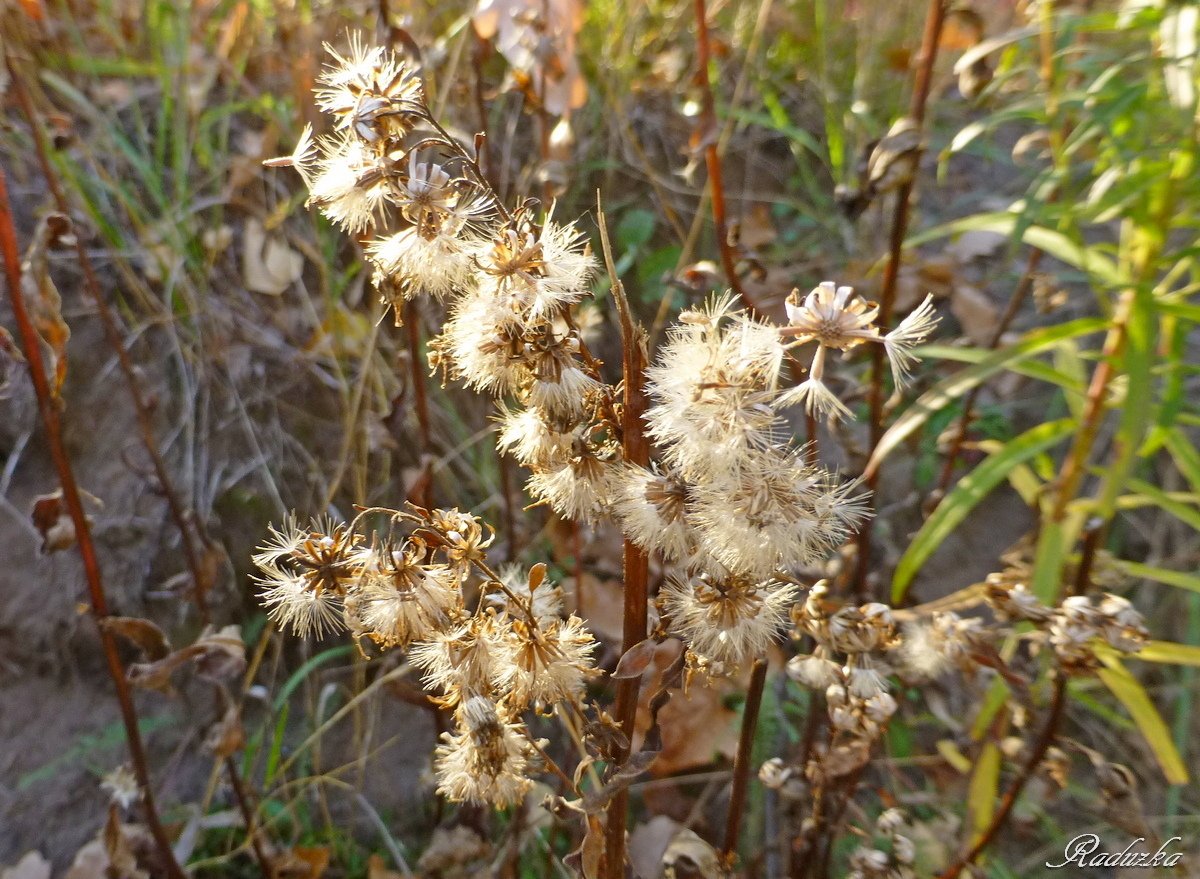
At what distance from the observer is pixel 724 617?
2.40 feet

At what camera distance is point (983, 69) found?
132cm

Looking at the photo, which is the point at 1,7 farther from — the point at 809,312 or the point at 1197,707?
the point at 1197,707

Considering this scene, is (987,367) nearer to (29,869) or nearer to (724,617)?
(724,617)

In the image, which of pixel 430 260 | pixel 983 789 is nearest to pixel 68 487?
pixel 430 260

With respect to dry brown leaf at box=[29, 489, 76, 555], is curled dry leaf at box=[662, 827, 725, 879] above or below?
below

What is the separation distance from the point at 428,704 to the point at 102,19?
202 centimetres

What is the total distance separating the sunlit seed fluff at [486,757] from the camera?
736 millimetres

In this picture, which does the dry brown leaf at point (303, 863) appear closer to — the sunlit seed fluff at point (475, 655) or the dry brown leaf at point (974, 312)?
the sunlit seed fluff at point (475, 655)

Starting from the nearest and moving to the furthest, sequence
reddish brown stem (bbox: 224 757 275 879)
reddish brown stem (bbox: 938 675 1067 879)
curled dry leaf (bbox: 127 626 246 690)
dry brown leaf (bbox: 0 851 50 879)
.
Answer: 1. reddish brown stem (bbox: 938 675 1067 879)
2. curled dry leaf (bbox: 127 626 246 690)
3. reddish brown stem (bbox: 224 757 275 879)
4. dry brown leaf (bbox: 0 851 50 879)

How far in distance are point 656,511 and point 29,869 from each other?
4.75 feet

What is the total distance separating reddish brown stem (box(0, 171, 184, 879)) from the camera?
102 centimetres

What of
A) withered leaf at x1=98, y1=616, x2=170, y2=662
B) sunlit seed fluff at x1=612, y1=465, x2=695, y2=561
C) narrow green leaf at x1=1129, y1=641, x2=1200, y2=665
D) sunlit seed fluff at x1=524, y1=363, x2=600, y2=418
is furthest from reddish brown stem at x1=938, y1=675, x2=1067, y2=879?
withered leaf at x1=98, y1=616, x2=170, y2=662

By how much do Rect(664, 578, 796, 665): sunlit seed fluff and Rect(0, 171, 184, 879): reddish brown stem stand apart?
813mm

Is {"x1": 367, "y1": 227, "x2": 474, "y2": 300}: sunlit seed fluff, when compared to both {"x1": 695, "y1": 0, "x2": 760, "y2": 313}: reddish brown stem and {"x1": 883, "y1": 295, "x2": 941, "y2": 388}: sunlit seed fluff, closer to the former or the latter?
{"x1": 883, "y1": 295, "x2": 941, "y2": 388}: sunlit seed fluff
